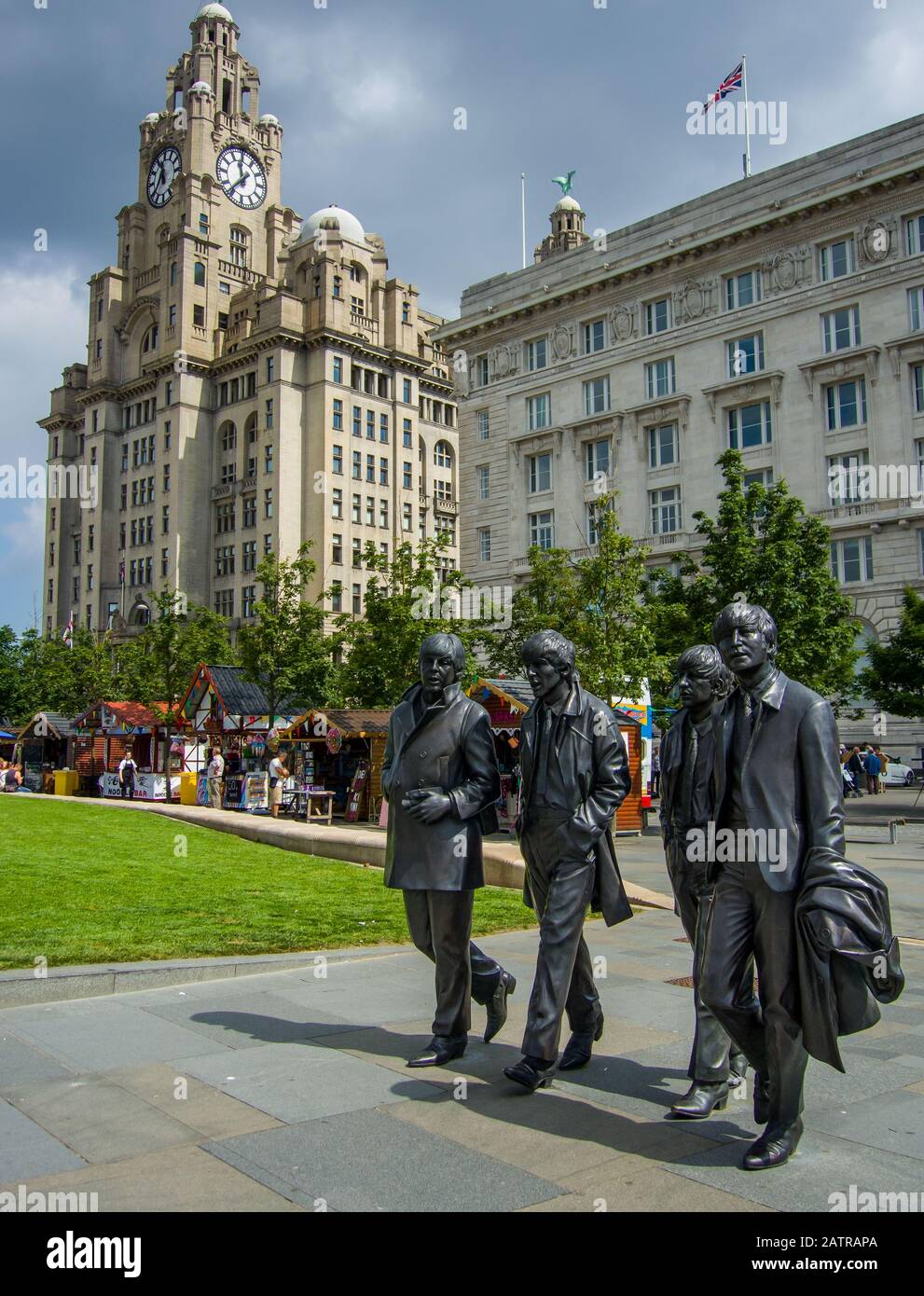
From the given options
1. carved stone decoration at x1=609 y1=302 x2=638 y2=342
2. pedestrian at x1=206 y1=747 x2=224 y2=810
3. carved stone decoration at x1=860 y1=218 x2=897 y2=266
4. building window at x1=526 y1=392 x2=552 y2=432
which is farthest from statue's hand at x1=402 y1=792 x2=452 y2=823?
building window at x1=526 y1=392 x2=552 y2=432

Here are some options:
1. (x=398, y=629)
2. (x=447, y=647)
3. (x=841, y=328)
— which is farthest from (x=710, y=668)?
(x=841, y=328)

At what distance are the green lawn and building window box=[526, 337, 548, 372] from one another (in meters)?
41.6

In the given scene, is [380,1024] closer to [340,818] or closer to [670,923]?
[670,923]

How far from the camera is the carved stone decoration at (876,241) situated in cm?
4234

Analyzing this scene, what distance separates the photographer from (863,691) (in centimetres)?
3419

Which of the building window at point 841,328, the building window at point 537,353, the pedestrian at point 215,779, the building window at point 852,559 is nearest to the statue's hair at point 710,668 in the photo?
the pedestrian at point 215,779

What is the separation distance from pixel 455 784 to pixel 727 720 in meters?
1.72


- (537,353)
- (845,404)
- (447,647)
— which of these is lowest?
(447,647)

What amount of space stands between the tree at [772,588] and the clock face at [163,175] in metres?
77.7

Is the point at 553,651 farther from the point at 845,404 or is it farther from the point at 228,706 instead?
the point at 845,404

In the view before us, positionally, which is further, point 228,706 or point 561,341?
point 561,341

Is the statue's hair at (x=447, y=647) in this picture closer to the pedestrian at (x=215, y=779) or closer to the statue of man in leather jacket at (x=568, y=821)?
the statue of man in leather jacket at (x=568, y=821)

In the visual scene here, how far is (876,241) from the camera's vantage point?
42.5 m

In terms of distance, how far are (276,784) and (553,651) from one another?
20967 mm
